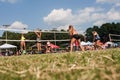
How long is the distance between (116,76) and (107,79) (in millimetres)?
90

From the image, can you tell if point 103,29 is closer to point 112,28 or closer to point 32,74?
point 112,28

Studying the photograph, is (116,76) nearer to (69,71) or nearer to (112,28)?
(69,71)

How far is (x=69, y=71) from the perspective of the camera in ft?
9.41

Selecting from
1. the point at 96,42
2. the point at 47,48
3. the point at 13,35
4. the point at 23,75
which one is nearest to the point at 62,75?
the point at 23,75

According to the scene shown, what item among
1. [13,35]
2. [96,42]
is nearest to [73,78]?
[96,42]

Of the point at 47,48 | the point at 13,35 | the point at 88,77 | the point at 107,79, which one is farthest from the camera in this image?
the point at 13,35

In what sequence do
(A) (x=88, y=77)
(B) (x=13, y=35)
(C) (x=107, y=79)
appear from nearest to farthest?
(C) (x=107, y=79)
(A) (x=88, y=77)
(B) (x=13, y=35)

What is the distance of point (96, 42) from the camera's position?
29.8m

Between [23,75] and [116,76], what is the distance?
0.91 metres

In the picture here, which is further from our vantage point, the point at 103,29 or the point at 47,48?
the point at 103,29

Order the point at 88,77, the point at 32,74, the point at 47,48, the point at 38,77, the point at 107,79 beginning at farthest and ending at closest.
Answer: the point at 47,48
the point at 32,74
the point at 38,77
the point at 88,77
the point at 107,79

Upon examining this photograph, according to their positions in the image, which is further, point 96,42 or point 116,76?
point 96,42

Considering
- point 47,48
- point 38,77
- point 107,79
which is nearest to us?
point 107,79

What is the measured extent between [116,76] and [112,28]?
139m
